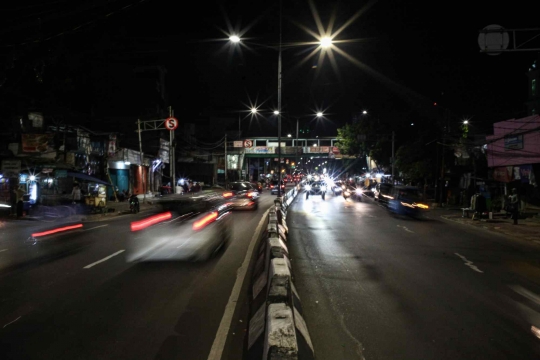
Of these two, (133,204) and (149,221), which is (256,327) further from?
(133,204)

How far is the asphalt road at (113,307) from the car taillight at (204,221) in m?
5.46

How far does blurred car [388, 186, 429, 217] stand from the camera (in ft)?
84.8

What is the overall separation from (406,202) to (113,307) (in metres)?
21.8

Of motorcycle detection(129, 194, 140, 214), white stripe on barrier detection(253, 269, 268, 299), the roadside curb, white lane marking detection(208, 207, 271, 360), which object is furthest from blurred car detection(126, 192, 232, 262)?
the roadside curb

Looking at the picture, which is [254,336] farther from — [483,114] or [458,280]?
[483,114]

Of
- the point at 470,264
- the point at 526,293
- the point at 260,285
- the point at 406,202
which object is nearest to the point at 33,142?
the point at 406,202

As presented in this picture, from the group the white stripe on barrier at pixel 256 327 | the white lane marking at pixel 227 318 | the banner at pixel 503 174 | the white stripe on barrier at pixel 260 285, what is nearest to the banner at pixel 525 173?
the banner at pixel 503 174

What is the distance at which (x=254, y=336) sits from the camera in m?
5.23

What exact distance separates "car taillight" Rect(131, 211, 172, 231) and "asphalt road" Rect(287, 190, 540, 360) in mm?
7151

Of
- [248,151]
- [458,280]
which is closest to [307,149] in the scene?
[248,151]

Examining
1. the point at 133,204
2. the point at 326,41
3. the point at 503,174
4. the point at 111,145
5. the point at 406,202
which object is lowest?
the point at 133,204

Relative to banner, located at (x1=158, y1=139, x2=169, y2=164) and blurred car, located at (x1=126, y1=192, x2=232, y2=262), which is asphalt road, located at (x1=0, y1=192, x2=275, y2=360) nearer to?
blurred car, located at (x1=126, y1=192, x2=232, y2=262)

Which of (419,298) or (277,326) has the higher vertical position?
(277,326)

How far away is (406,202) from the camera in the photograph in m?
26.1
